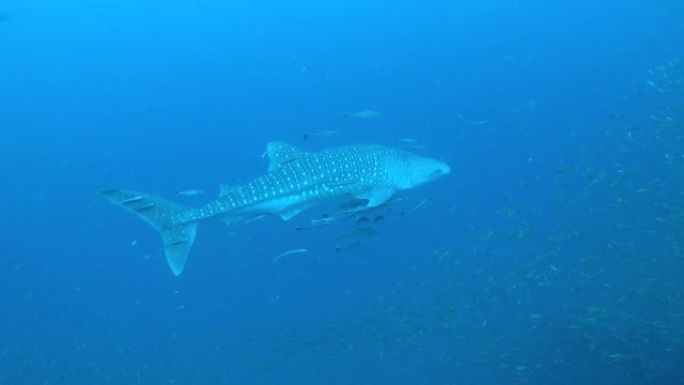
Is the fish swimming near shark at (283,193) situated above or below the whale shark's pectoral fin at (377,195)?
above

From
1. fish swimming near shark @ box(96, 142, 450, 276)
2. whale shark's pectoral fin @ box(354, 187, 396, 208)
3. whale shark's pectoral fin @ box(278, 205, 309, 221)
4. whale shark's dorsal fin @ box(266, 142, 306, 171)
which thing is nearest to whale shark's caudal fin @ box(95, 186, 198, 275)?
fish swimming near shark @ box(96, 142, 450, 276)

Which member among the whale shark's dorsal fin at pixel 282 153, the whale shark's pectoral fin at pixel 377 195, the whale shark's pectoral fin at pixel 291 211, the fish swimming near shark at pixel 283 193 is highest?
the whale shark's dorsal fin at pixel 282 153

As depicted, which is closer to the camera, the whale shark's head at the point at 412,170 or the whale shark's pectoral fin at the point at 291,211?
the whale shark's pectoral fin at the point at 291,211

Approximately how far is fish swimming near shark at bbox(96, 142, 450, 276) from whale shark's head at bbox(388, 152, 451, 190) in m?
0.04

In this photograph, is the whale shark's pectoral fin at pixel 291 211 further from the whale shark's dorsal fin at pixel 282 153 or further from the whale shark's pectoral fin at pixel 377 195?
the whale shark's pectoral fin at pixel 377 195

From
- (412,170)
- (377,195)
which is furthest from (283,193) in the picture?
(412,170)

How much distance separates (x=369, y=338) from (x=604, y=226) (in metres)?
5.61

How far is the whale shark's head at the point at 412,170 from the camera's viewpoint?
958 cm

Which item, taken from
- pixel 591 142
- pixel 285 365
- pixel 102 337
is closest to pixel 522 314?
pixel 285 365

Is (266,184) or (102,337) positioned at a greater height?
(266,184)

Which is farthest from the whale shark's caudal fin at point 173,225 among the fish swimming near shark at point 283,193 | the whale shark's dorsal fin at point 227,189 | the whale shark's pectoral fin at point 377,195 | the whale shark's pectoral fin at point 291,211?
the whale shark's pectoral fin at point 377,195

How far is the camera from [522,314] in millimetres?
11789

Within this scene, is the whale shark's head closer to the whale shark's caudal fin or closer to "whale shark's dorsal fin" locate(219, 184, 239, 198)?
"whale shark's dorsal fin" locate(219, 184, 239, 198)

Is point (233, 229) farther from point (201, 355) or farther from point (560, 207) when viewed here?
point (560, 207)
